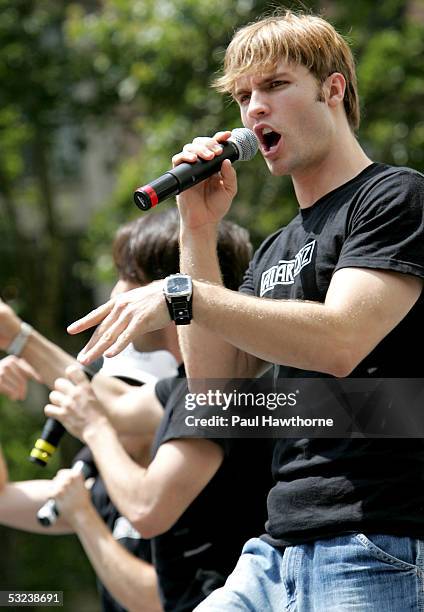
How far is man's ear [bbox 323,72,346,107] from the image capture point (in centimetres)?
262

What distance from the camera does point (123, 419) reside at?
355 centimetres

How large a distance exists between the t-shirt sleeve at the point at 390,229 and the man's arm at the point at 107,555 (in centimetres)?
141

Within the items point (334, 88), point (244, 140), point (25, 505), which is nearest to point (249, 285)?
point (244, 140)

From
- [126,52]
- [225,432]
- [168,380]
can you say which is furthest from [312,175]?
[126,52]

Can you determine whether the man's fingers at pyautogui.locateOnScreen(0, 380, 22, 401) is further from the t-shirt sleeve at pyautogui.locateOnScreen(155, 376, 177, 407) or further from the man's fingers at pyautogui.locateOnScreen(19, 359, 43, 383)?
the t-shirt sleeve at pyautogui.locateOnScreen(155, 376, 177, 407)

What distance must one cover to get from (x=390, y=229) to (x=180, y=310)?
0.48 meters

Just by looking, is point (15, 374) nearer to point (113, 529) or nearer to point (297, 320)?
point (113, 529)

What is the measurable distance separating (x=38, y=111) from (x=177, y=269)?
681cm

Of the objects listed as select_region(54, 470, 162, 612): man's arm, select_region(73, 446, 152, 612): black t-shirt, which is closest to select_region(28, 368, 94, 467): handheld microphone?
select_region(54, 470, 162, 612): man's arm

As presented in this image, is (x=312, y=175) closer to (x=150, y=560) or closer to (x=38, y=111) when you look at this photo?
(x=150, y=560)

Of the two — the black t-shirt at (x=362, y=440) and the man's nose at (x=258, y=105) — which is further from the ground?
the man's nose at (x=258, y=105)

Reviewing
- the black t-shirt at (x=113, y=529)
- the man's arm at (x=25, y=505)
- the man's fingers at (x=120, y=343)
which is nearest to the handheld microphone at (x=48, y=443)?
the black t-shirt at (x=113, y=529)

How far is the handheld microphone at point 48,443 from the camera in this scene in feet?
11.4

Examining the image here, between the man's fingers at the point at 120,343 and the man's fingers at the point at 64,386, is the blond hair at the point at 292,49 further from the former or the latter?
the man's fingers at the point at 64,386
